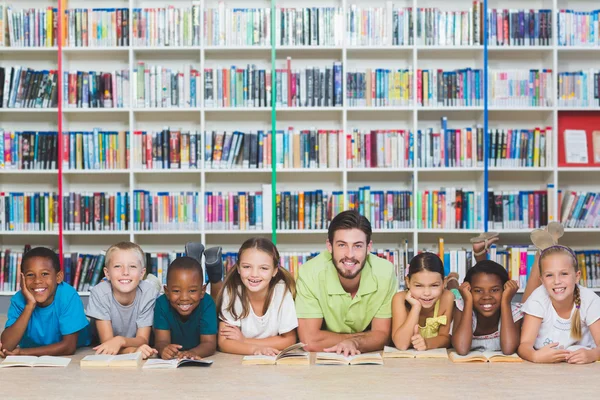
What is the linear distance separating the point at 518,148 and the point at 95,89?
8.95 feet

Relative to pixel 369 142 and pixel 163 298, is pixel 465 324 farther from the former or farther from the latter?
pixel 369 142

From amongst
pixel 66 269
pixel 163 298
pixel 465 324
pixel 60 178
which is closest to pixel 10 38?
pixel 60 178

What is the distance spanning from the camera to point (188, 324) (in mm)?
2539

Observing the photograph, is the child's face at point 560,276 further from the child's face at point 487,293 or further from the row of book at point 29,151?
the row of book at point 29,151

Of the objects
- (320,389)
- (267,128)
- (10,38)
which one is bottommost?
(320,389)

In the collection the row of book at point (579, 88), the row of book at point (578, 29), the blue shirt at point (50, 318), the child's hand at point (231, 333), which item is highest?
the row of book at point (578, 29)

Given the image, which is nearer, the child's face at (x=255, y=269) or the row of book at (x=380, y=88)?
the child's face at (x=255, y=269)

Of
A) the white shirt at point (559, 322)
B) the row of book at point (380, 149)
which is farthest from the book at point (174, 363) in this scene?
the row of book at point (380, 149)

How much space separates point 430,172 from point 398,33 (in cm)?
95

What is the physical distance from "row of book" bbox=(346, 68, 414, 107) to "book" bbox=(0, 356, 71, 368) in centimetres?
274

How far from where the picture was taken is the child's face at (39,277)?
251cm

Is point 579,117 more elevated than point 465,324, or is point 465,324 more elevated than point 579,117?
point 579,117

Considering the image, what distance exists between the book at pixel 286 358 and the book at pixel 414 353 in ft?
0.94

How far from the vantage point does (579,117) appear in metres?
4.65
